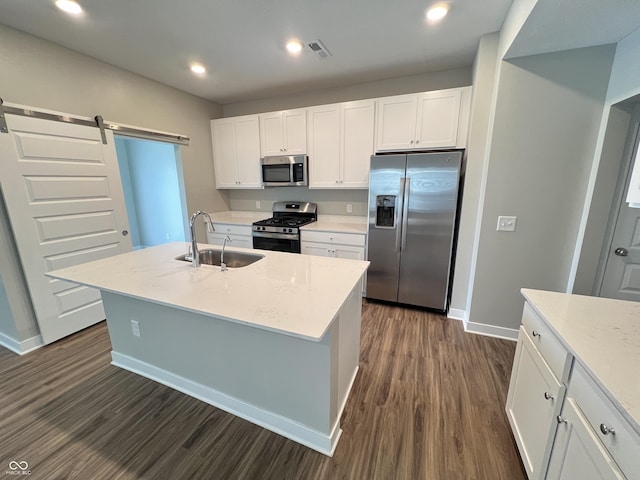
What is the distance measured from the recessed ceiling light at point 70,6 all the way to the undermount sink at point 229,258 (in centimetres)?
191

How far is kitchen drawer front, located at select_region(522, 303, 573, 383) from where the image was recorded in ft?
3.25

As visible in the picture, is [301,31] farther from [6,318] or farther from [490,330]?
[6,318]

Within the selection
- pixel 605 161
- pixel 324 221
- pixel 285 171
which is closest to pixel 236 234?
pixel 285 171

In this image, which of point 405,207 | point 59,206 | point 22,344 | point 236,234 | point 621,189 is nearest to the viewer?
point 621,189

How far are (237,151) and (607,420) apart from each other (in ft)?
13.8

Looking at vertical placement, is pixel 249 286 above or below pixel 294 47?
below

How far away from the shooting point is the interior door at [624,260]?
1.88m

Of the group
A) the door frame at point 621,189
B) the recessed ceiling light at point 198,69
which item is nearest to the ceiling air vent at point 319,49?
the recessed ceiling light at point 198,69

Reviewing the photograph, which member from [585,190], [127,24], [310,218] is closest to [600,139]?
[585,190]

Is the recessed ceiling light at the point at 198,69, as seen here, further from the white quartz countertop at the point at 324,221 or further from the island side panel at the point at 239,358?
the island side panel at the point at 239,358

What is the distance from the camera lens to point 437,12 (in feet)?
6.27

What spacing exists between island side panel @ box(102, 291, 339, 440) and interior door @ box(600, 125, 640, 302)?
2.28 meters

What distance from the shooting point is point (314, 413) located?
141cm

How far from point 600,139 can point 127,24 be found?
378 cm
